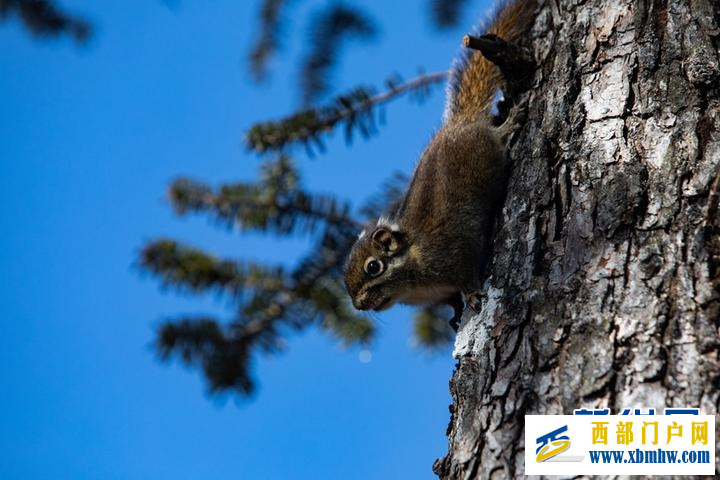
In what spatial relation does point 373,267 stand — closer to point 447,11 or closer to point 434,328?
point 434,328

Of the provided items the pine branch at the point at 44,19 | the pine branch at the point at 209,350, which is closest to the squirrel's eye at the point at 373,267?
the pine branch at the point at 209,350

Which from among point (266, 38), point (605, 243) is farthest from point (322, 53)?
point (605, 243)

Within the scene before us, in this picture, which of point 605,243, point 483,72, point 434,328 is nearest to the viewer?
point 605,243

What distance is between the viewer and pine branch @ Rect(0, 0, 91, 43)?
410 cm

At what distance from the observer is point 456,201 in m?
3.36

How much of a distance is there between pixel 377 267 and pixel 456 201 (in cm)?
56

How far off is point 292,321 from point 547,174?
1596mm

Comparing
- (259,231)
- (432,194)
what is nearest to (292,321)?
(259,231)

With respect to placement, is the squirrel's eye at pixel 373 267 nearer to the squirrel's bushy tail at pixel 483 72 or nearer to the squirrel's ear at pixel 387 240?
the squirrel's ear at pixel 387 240

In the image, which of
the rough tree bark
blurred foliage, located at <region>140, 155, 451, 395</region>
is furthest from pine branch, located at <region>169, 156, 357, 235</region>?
the rough tree bark

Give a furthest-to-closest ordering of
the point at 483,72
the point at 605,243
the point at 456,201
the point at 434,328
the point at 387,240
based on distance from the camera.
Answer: the point at 434,328 < the point at 387,240 < the point at 483,72 < the point at 456,201 < the point at 605,243

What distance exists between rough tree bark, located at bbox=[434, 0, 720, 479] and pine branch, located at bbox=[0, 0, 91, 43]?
2.60 meters

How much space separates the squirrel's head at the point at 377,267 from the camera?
365cm

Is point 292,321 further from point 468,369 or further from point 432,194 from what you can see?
point 468,369
